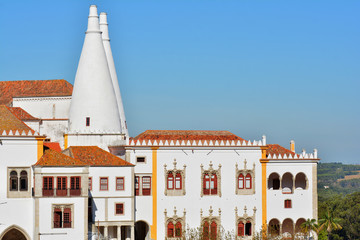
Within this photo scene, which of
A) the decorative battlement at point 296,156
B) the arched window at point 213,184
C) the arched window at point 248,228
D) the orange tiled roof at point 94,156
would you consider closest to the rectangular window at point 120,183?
the orange tiled roof at point 94,156

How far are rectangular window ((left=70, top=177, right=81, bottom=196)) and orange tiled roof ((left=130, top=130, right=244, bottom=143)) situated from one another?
32.7 ft

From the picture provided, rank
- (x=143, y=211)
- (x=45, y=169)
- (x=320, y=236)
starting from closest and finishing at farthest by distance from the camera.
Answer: (x=45, y=169), (x=143, y=211), (x=320, y=236)

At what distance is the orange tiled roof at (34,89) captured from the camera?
249 ft

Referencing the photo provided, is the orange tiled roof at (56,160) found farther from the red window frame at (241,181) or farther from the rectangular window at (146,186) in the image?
the red window frame at (241,181)

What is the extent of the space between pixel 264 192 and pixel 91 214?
15.6 m

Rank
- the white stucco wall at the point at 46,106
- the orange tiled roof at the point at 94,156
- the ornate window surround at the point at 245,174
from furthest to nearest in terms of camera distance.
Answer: the white stucco wall at the point at 46,106, the ornate window surround at the point at 245,174, the orange tiled roof at the point at 94,156

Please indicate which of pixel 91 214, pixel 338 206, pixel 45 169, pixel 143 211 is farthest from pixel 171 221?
pixel 338 206

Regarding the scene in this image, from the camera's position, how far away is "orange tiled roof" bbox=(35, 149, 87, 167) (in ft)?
193

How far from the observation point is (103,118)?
2766 inches

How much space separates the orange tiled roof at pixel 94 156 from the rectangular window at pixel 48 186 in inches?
179

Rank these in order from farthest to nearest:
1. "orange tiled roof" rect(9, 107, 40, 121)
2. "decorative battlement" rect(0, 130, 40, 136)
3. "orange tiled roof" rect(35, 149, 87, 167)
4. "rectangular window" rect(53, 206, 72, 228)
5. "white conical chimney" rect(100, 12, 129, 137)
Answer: "white conical chimney" rect(100, 12, 129, 137)
"orange tiled roof" rect(9, 107, 40, 121)
"decorative battlement" rect(0, 130, 40, 136)
"orange tiled roof" rect(35, 149, 87, 167)
"rectangular window" rect(53, 206, 72, 228)

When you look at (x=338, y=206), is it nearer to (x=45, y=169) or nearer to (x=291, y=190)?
(x=291, y=190)

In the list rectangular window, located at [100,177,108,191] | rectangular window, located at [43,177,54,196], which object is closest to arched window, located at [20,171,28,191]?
rectangular window, located at [43,177,54,196]

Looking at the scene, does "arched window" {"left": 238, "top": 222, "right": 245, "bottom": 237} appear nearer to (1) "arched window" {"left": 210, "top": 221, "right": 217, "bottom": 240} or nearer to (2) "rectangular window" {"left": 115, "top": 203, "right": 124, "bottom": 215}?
(1) "arched window" {"left": 210, "top": 221, "right": 217, "bottom": 240}
